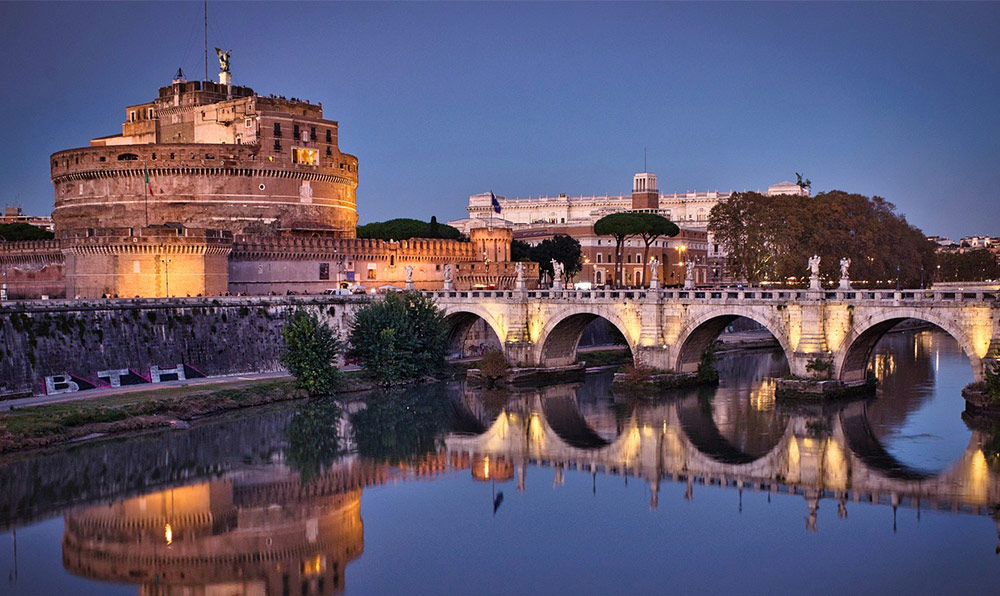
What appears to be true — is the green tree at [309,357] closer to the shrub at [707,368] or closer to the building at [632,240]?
the shrub at [707,368]

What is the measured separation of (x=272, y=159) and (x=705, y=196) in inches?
2944

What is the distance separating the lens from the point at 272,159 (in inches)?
3041

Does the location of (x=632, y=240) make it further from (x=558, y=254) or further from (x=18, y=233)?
(x=18, y=233)

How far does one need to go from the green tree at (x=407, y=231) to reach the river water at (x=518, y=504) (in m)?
45.6

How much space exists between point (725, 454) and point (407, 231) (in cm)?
5908

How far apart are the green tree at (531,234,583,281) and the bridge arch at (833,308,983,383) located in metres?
48.1

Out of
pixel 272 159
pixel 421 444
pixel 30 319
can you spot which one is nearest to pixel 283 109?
pixel 272 159

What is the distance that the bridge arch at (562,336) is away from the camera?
54.4 meters

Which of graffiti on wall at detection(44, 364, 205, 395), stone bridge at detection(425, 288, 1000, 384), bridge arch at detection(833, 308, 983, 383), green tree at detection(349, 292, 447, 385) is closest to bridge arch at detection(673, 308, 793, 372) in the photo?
stone bridge at detection(425, 288, 1000, 384)

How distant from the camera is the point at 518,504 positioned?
106 feet

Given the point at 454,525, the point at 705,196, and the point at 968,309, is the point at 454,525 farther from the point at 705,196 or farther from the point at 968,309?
the point at 705,196

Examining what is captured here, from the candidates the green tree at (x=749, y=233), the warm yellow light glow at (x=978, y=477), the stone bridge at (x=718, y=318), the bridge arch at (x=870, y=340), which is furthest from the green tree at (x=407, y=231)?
the warm yellow light glow at (x=978, y=477)

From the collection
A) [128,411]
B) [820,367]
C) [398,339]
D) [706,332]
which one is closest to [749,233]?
[706,332]

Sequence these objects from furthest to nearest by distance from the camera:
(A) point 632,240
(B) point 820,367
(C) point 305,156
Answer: (A) point 632,240 < (C) point 305,156 < (B) point 820,367
